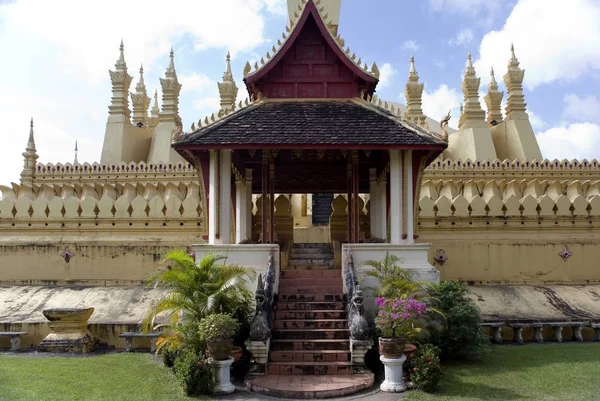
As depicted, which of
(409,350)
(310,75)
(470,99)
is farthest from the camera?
(470,99)

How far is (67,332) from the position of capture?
12.1 meters

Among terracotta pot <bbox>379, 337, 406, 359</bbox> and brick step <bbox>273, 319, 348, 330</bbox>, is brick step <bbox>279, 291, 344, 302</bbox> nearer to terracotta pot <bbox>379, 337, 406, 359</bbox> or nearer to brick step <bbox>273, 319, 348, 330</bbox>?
brick step <bbox>273, 319, 348, 330</bbox>

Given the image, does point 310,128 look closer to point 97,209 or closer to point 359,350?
point 359,350

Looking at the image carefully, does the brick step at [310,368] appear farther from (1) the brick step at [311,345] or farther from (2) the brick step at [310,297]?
(2) the brick step at [310,297]

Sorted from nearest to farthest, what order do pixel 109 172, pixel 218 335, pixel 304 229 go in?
pixel 218 335
pixel 304 229
pixel 109 172

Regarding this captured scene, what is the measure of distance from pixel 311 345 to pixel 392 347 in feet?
5.93

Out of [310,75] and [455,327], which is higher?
[310,75]

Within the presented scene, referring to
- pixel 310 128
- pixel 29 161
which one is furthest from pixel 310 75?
pixel 29 161

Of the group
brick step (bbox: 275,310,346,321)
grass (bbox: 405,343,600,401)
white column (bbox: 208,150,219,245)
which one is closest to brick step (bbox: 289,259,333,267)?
white column (bbox: 208,150,219,245)

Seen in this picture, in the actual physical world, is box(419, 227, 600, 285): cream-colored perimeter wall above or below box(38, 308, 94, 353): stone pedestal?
above

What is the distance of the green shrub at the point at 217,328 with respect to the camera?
8.87 metres

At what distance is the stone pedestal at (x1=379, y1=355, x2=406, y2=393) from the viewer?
8.88 meters

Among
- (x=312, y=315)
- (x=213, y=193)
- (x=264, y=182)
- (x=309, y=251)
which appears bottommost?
(x=312, y=315)

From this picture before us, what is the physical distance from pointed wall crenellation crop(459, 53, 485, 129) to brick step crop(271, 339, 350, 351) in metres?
16.6
